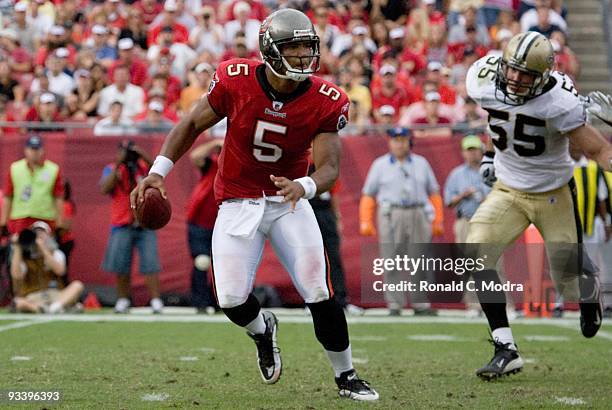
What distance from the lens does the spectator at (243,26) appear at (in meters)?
13.1

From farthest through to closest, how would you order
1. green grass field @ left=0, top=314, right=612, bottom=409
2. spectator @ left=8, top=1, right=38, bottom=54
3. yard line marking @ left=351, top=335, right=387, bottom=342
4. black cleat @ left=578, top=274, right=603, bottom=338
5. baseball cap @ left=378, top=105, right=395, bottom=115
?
spectator @ left=8, top=1, right=38, bottom=54, baseball cap @ left=378, top=105, right=395, bottom=115, yard line marking @ left=351, top=335, right=387, bottom=342, black cleat @ left=578, top=274, right=603, bottom=338, green grass field @ left=0, top=314, right=612, bottom=409

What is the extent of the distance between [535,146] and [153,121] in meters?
5.65

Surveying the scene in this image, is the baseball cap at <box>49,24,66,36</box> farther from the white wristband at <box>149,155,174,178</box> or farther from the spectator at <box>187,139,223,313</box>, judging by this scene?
the white wristband at <box>149,155,174,178</box>

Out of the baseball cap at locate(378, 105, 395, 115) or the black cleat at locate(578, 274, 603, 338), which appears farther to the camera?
the baseball cap at locate(378, 105, 395, 115)

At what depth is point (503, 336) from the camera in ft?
19.9

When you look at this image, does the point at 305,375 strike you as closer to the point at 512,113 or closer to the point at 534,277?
the point at 512,113

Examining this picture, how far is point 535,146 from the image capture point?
243 inches

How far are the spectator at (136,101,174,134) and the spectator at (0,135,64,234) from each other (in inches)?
38.8

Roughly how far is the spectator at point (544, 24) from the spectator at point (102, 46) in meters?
4.89

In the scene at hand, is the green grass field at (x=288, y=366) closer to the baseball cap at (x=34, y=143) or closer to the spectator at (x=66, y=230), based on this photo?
the spectator at (x=66, y=230)

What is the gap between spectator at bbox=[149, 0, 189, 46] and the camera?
13320 millimetres

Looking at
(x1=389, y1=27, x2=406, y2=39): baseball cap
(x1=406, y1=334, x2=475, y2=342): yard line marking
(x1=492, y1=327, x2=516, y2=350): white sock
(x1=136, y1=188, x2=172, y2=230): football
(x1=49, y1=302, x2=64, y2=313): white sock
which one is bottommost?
(x1=49, y1=302, x2=64, y2=313): white sock

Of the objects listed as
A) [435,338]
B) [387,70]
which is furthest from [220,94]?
[387,70]

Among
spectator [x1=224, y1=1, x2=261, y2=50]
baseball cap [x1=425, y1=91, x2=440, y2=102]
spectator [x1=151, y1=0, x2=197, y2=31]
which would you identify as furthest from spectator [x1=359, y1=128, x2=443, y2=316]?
spectator [x1=151, y1=0, x2=197, y2=31]
